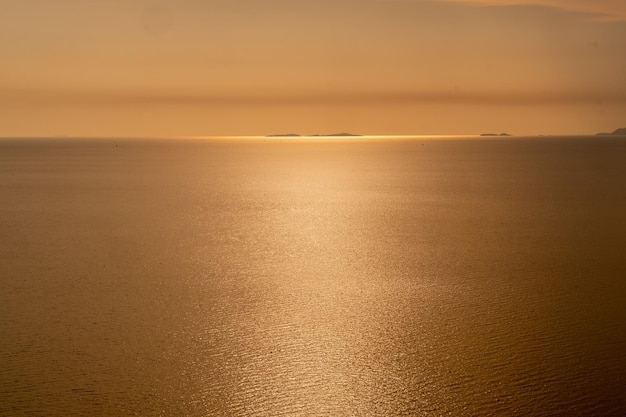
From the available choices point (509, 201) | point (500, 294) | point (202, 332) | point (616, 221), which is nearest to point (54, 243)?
point (202, 332)

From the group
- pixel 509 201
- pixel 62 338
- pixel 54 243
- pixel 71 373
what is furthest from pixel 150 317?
pixel 509 201

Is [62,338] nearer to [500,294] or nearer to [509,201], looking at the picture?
[500,294]

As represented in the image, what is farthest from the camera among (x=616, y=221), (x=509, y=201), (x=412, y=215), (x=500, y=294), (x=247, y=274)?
(x=509, y=201)

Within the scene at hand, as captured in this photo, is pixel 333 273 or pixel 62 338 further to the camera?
pixel 333 273

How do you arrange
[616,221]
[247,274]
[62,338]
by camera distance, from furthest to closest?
1. [616,221]
2. [247,274]
3. [62,338]

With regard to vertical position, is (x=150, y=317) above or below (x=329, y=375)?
above

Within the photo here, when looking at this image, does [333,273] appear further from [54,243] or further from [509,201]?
[509,201]

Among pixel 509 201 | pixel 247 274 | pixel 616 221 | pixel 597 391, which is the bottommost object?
pixel 597 391
